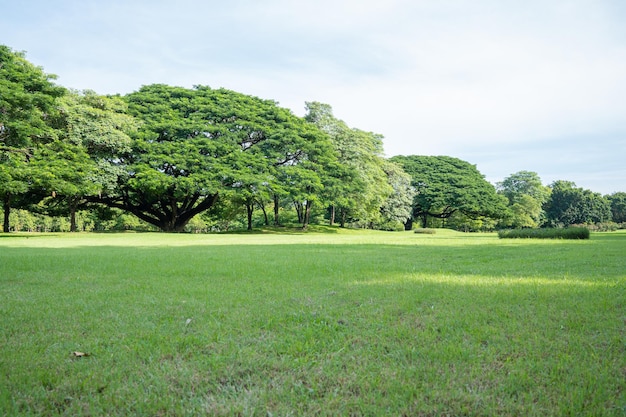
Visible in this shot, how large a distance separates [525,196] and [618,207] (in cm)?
2902

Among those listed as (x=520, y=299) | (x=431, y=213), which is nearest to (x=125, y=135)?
(x=520, y=299)

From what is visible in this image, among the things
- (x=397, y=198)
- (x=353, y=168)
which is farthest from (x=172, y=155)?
(x=397, y=198)

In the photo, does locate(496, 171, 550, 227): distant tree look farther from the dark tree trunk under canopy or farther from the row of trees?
the dark tree trunk under canopy

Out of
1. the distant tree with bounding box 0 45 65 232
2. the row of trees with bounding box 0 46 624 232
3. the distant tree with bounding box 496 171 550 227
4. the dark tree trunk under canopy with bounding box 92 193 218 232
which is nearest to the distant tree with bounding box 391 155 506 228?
the distant tree with bounding box 496 171 550 227

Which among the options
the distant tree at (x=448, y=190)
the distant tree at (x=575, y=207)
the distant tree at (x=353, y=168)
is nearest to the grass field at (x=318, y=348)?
the distant tree at (x=353, y=168)

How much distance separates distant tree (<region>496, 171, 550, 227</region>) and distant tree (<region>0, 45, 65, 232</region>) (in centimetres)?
4831

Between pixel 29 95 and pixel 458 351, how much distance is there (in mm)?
23571

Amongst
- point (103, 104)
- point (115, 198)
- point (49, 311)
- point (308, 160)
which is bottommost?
point (49, 311)

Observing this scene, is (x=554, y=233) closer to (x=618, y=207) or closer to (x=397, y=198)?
(x=397, y=198)

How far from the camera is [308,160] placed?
29.7m

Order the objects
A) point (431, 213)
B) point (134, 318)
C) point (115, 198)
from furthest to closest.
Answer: point (431, 213)
point (115, 198)
point (134, 318)

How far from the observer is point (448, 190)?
46.4 meters

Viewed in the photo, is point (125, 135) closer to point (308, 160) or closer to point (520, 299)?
point (308, 160)

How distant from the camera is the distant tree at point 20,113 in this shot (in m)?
19.6
